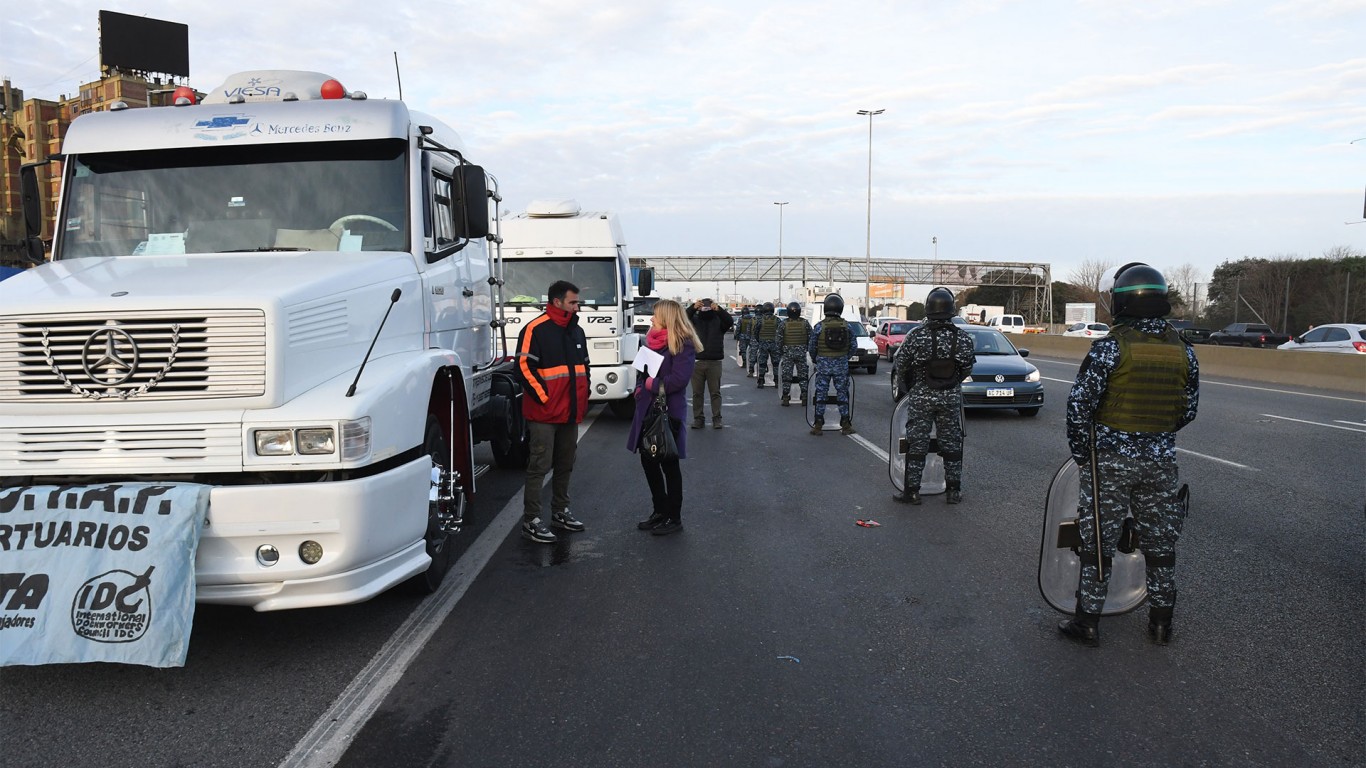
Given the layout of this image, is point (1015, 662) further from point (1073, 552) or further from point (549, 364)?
point (549, 364)

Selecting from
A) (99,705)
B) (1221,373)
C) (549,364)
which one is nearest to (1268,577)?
(549,364)

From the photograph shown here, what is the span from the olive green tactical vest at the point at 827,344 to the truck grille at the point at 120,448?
962 cm

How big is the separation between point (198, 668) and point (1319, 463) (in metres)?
11.1

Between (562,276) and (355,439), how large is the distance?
958 cm

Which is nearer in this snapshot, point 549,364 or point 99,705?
point 99,705

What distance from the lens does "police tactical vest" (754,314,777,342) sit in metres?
20.5

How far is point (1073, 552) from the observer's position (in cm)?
495

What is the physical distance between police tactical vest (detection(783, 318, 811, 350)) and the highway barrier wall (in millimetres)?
9091

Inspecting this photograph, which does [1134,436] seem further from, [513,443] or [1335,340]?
[1335,340]

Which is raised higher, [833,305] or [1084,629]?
[833,305]

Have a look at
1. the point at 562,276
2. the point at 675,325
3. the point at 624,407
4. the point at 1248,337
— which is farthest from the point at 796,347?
the point at 1248,337

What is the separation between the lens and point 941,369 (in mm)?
8008

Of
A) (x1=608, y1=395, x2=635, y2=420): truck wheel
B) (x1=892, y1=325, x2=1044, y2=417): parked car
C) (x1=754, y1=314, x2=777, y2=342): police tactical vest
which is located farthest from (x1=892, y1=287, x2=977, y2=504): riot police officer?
(x1=754, y1=314, x2=777, y2=342): police tactical vest

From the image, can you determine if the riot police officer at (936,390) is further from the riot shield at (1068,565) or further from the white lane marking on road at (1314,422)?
the white lane marking on road at (1314,422)
